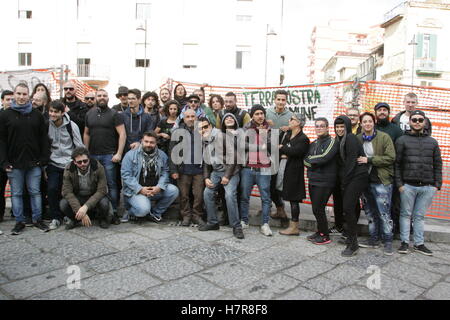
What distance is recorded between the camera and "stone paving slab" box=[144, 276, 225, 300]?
10.8 feet

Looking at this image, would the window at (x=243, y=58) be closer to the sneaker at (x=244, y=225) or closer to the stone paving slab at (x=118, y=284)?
the sneaker at (x=244, y=225)

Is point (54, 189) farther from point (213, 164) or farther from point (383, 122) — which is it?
point (383, 122)

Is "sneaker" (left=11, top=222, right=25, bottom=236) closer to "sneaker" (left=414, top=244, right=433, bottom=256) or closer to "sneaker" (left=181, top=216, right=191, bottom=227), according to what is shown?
"sneaker" (left=181, top=216, right=191, bottom=227)

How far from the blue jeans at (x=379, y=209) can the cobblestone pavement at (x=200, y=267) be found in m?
0.27

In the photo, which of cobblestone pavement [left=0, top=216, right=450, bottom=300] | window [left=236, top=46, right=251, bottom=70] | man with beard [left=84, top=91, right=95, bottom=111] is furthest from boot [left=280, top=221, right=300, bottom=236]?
window [left=236, top=46, right=251, bottom=70]

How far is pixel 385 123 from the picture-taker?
5117 millimetres

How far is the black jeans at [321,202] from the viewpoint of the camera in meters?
5.00

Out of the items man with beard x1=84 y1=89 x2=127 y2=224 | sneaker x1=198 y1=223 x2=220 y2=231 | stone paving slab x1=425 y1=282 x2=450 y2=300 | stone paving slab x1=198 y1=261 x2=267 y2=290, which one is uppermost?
man with beard x1=84 y1=89 x2=127 y2=224

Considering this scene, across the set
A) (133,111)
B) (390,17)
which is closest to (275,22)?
(390,17)

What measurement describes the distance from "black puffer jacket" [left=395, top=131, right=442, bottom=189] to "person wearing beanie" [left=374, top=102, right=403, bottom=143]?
26 centimetres

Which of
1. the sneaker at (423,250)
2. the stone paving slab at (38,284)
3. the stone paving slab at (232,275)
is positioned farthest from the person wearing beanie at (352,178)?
the stone paving slab at (38,284)
